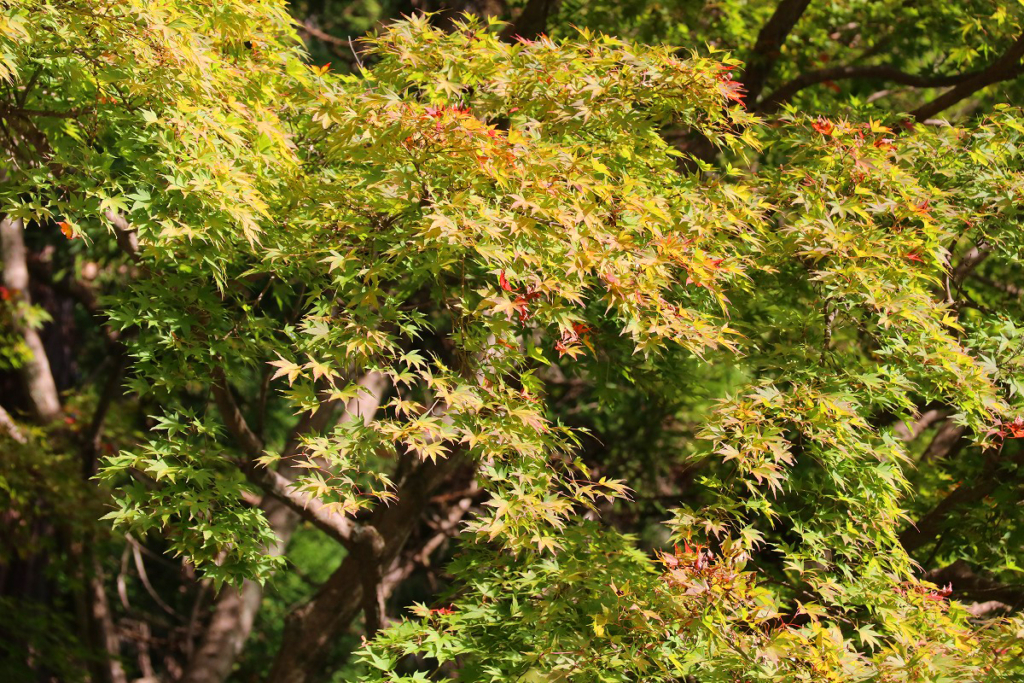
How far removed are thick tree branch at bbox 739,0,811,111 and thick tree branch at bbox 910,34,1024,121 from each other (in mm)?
917

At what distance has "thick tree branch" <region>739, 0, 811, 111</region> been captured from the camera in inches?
211

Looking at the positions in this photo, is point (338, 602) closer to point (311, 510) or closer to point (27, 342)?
point (311, 510)

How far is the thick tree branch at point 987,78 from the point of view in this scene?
16.0 ft

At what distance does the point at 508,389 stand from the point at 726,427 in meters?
0.87

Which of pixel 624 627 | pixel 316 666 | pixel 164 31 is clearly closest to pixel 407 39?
pixel 164 31

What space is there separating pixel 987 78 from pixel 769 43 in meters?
1.23

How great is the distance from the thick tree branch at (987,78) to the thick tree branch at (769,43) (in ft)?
3.01

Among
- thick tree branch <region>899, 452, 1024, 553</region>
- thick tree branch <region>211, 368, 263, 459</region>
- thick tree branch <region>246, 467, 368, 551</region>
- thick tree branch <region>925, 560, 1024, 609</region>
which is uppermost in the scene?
thick tree branch <region>899, 452, 1024, 553</region>

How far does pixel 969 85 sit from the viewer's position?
16.9 feet

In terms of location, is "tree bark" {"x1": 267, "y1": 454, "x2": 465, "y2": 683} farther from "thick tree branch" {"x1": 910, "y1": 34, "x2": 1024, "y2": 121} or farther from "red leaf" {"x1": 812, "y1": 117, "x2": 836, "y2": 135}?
"thick tree branch" {"x1": 910, "y1": 34, "x2": 1024, "y2": 121}

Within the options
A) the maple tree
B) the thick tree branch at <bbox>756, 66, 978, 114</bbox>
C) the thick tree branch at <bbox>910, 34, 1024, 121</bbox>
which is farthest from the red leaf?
the thick tree branch at <bbox>756, 66, 978, 114</bbox>

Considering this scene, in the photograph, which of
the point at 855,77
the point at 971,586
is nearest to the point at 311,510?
the point at 971,586

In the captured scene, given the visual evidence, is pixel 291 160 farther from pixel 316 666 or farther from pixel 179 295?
pixel 316 666

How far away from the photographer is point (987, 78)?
507cm
